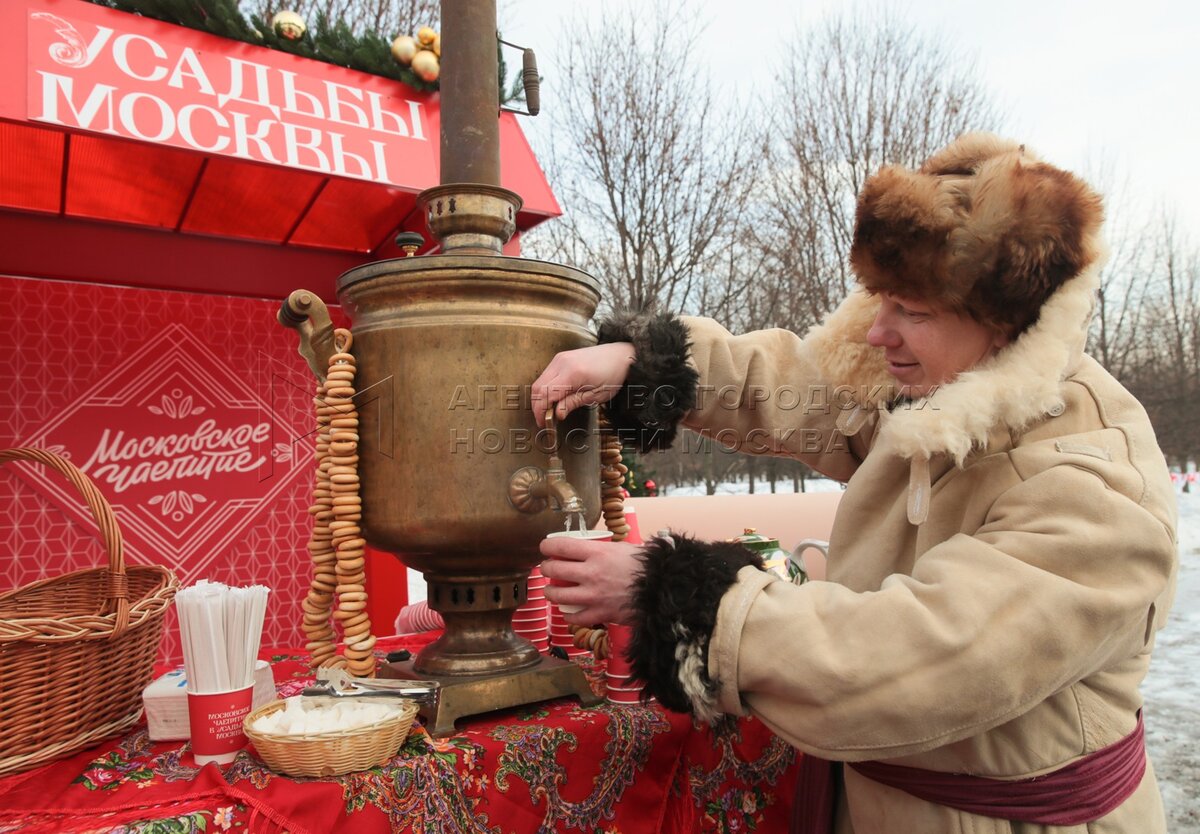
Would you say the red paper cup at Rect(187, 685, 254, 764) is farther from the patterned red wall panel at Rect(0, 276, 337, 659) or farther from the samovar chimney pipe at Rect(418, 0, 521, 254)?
the patterned red wall panel at Rect(0, 276, 337, 659)

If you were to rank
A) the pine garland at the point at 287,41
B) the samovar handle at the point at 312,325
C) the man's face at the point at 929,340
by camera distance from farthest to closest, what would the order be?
the pine garland at the point at 287,41 < the samovar handle at the point at 312,325 < the man's face at the point at 929,340

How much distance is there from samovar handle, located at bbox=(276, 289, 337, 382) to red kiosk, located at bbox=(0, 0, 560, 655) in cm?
173

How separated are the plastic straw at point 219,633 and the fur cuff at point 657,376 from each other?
75cm

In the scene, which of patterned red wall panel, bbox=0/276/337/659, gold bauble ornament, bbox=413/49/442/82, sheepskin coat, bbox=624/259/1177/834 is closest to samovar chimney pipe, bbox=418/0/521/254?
sheepskin coat, bbox=624/259/1177/834

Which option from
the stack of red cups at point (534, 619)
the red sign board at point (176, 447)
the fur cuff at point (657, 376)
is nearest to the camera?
the fur cuff at point (657, 376)

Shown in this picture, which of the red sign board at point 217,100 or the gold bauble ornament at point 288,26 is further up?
the gold bauble ornament at point 288,26

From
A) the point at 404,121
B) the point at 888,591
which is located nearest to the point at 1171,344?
the point at 404,121

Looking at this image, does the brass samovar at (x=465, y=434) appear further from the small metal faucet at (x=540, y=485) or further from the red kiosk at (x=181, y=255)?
the red kiosk at (x=181, y=255)

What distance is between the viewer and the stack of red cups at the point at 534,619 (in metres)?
1.81

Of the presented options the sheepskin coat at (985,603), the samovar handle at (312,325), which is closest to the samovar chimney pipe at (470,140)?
the samovar handle at (312,325)

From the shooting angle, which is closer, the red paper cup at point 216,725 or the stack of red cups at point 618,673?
the red paper cup at point 216,725

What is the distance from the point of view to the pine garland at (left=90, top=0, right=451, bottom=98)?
2797mm

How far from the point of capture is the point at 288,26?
9.95ft

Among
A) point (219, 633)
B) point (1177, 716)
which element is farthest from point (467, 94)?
point (1177, 716)
